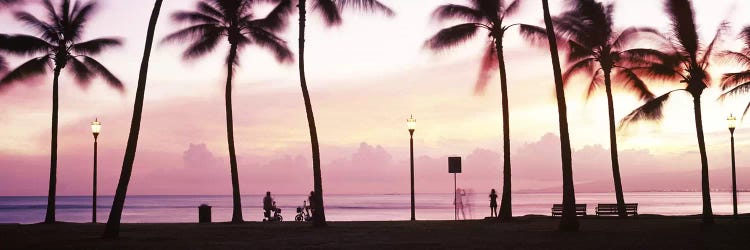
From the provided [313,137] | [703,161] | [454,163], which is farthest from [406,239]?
[703,161]

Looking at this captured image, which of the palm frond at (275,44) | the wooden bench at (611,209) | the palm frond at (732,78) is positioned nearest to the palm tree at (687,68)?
the palm frond at (732,78)

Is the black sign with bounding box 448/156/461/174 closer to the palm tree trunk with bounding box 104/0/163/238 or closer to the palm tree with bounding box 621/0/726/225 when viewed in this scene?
the palm tree with bounding box 621/0/726/225

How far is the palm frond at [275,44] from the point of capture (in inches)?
1447

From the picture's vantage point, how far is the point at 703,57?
30.0 meters

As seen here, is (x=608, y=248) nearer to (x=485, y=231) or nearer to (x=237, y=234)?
(x=485, y=231)

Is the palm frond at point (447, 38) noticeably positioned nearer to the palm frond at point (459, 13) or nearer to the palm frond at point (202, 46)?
the palm frond at point (459, 13)

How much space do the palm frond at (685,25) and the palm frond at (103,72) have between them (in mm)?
21711

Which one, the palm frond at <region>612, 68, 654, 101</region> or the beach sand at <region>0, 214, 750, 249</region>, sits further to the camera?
the palm frond at <region>612, 68, 654, 101</region>

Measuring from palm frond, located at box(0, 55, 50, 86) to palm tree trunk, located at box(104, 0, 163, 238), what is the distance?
1355 centimetres

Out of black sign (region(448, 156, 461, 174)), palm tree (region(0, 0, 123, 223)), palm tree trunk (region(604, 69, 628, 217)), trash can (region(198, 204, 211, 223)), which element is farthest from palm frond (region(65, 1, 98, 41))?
palm tree trunk (region(604, 69, 628, 217))

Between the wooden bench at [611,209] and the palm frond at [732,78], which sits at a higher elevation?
the palm frond at [732,78]

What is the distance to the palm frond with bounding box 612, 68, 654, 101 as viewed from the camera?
1340 inches

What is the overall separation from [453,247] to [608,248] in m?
3.46

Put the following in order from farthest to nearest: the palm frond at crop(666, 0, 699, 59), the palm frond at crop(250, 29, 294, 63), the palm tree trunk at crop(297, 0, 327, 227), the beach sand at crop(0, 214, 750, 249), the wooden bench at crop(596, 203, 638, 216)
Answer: the wooden bench at crop(596, 203, 638, 216) → the palm frond at crop(250, 29, 294, 63) → the palm tree trunk at crop(297, 0, 327, 227) → the palm frond at crop(666, 0, 699, 59) → the beach sand at crop(0, 214, 750, 249)
